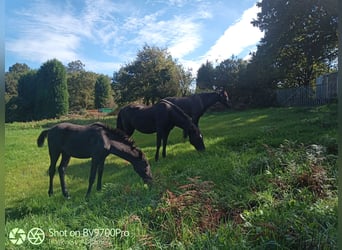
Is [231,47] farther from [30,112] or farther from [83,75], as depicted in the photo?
[30,112]

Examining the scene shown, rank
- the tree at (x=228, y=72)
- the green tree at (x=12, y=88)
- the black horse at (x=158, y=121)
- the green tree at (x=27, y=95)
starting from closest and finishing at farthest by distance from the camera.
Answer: the green tree at (x=12, y=88), the green tree at (x=27, y=95), the tree at (x=228, y=72), the black horse at (x=158, y=121)

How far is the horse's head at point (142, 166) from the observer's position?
3.18 meters

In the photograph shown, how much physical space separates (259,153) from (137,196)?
1.63 meters

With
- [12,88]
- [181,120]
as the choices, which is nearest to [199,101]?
[181,120]

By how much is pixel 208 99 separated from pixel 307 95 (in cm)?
125

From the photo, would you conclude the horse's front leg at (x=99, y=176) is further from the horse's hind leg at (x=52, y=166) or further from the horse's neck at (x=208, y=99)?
the horse's neck at (x=208, y=99)

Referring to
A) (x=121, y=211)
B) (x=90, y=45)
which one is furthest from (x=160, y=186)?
(x=90, y=45)

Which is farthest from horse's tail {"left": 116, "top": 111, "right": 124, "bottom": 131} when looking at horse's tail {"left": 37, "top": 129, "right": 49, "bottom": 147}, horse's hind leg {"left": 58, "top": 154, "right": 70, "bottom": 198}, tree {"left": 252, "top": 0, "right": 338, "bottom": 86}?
tree {"left": 252, "top": 0, "right": 338, "bottom": 86}

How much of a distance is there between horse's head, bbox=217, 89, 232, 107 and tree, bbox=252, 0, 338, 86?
666mm

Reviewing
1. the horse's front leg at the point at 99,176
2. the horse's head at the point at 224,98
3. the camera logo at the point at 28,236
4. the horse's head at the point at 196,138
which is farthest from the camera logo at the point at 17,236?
the horse's head at the point at 224,98

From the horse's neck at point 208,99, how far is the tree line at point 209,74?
8 centimetres

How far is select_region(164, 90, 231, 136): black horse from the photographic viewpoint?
3.15 meters

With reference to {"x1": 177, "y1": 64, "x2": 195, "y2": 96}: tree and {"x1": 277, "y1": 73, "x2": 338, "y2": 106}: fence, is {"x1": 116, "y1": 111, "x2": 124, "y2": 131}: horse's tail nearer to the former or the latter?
{"x1": 177, "y1": 64, "x2": 195, "y2": 96}: tree

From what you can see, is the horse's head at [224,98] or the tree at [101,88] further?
the horse's head at [224,98]
